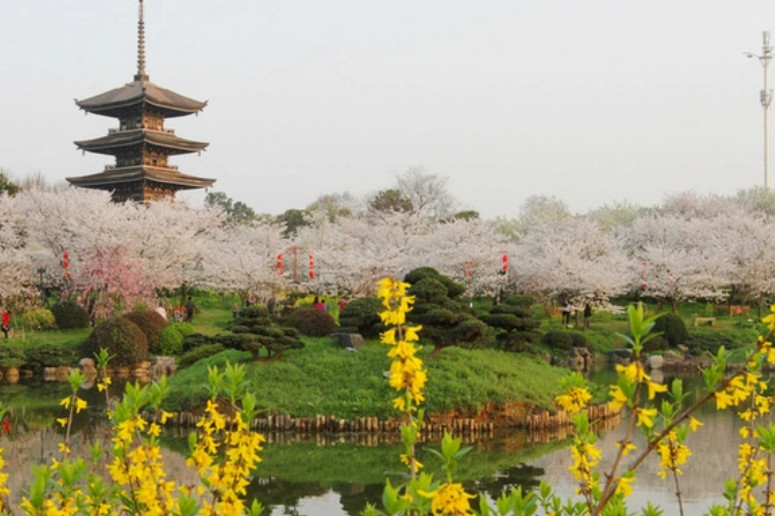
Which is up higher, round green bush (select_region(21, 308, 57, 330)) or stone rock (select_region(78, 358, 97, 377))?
round green bush (select_region(21, 308, 57, 330))

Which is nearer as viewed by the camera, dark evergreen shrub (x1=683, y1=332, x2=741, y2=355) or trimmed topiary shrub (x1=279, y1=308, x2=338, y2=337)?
trimmed topiary shrub (x1=279, y1=308, x2=338, y2=337)

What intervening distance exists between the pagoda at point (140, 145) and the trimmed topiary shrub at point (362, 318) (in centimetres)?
2645

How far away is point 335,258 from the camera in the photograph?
41.2 m

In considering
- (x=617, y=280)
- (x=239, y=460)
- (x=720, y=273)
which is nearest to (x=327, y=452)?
(x=239, y=460)

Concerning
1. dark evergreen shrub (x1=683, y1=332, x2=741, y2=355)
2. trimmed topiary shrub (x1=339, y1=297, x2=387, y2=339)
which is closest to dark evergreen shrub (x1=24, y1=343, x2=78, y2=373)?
trimmed topiary shrub (x1=339, y1=297, x2=387, y2=339)

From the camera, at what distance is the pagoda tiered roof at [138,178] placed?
46250 mm

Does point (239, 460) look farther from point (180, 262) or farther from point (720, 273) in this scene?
point (720, 273)

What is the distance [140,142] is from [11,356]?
22146mm

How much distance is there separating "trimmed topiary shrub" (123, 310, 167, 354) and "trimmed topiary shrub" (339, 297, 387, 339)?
29.6 ft

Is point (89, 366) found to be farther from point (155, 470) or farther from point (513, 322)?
point (155, 470)

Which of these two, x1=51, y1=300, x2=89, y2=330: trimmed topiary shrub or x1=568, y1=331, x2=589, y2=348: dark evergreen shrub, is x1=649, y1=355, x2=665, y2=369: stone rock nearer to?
x1=568, y1=331, x2=589, y2=348: dark evergreen shrub

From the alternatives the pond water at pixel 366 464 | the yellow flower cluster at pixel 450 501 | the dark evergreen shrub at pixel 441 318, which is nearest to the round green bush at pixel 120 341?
the pond water at pixel 366 464

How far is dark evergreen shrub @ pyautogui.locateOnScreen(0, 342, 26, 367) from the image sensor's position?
85.0 ft

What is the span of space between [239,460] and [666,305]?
140 feet
